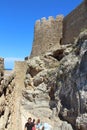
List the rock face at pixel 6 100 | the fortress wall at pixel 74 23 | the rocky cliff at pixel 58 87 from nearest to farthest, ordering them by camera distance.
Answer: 1. the rock face at pixel 6 100
2. the rocky cliff at pixel 58 87
3. the fortress wall at pixel 74 23

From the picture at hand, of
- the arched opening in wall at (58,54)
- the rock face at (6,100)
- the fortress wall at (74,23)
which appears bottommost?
the rock face at (6,100)

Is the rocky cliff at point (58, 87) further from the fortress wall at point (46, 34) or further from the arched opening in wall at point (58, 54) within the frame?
the fortress wall at point (46, 34)

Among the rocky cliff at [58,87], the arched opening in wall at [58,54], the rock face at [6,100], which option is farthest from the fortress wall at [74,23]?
the rock face at [6,100]

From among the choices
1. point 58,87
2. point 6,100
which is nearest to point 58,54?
point 58,87

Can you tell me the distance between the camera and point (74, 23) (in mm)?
25031

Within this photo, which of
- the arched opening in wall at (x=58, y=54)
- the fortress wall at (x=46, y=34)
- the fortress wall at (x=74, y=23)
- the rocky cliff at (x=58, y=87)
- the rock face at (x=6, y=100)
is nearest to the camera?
the rock face at (x=6, y=100)

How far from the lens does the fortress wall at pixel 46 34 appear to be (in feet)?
93.8

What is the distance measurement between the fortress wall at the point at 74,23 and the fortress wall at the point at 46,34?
128 cm

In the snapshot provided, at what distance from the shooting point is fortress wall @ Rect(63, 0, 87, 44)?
77.2ft

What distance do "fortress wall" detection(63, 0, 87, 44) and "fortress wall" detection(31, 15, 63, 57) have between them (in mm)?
1282

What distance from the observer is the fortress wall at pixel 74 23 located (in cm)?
2352

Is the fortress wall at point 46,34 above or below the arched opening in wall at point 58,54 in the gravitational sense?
above

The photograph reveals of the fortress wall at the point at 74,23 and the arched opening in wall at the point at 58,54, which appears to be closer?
the fortress wall at the point at 74,23

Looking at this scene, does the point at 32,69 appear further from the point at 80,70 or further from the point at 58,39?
the point at 80,70
